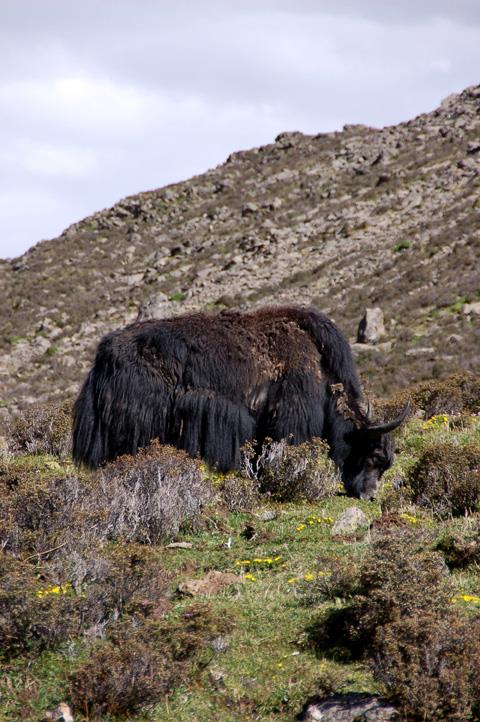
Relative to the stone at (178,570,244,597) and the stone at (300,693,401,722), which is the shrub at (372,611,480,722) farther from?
the stone at (178,570,244,597)

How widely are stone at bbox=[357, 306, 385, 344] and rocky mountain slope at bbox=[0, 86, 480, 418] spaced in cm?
29

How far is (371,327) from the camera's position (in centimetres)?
2358

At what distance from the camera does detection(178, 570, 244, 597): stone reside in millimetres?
5367

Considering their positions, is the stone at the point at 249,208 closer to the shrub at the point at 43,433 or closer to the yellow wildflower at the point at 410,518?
the shrub at the point at 43,433

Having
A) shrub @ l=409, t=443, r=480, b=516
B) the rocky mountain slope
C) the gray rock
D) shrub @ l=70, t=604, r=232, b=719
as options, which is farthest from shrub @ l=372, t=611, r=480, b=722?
the gray rock

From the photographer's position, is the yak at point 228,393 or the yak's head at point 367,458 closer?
the yak at point 228,393

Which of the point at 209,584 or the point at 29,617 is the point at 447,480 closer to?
the point at 209,584

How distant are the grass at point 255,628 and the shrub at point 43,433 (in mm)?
3528

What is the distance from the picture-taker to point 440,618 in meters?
4.25

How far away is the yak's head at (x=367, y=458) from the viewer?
28.0 feet

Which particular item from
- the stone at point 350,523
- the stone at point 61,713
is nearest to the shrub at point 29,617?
the stone at point 61,713

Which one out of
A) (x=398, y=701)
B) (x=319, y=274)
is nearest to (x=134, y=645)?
(x=398, y=701)

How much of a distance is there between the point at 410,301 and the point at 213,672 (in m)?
22.1

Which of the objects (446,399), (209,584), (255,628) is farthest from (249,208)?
(255,628)
